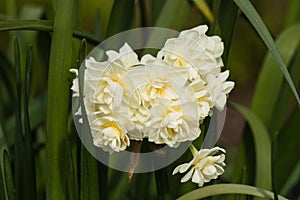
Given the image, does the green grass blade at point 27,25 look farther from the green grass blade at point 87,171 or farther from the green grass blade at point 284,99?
the green grass blade at point 284,99

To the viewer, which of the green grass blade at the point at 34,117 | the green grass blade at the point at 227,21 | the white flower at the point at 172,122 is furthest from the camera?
the green grass blade at the point at 34,117

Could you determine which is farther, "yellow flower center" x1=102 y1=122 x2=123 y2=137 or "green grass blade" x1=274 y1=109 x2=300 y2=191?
"green grass blade" x1=274 y1=109 x2=300 y2=191

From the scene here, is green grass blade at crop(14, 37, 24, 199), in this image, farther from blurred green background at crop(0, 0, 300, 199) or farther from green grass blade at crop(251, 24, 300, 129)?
green grass blade at crop(251, 24, 300, 129)

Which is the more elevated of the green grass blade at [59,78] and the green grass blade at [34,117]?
the green grass blade at [59,78]

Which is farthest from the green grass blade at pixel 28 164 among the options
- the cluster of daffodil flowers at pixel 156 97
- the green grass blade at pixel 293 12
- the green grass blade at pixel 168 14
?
the green grass blade at pixel 293 12

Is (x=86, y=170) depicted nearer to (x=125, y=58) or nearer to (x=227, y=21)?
(x=125, y=58)

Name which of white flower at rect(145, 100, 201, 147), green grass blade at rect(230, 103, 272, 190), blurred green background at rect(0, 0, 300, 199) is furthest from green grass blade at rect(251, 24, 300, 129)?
white flower at rect(145, 100, 201, 147)

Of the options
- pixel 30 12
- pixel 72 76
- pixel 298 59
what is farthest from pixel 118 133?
pixel 30 12
